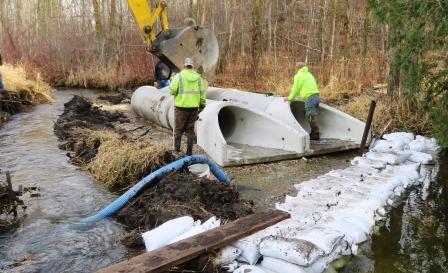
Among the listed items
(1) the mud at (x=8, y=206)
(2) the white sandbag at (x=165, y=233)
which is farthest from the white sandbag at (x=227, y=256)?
(1) the mud at (x=8, y=206)

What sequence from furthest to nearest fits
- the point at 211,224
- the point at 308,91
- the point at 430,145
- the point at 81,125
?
1. the point at 81,125
2. the point at 308,91
3. the point at 430,145
4. the point at 211,224

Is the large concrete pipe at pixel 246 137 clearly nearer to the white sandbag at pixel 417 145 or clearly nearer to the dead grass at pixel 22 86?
the white sandbag at pixel 417 145

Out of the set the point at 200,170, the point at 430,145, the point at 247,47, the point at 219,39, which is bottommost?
the point at 200,170

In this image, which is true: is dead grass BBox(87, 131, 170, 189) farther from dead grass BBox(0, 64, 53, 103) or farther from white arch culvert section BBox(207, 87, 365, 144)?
dead grass BBox(0, 64, 53, 103)

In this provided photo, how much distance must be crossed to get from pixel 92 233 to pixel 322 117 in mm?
6477

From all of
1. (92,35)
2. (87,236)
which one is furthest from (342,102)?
(92,35)

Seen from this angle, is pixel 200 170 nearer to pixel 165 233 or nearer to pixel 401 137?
pixel 165 233

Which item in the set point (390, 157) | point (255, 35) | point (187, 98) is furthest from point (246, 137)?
point (255, 35)

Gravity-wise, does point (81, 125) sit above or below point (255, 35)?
below

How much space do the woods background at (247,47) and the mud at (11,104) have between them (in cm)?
622

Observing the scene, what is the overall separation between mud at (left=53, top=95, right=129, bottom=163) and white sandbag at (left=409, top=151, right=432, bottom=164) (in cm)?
594

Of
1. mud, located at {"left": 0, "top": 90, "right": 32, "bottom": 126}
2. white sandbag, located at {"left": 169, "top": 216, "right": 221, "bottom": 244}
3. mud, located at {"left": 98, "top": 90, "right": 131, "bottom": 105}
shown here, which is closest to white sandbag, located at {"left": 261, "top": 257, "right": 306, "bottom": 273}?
white sandbag, located at {"left": 169, "top": 216, "right": 221, "bottom": 244}

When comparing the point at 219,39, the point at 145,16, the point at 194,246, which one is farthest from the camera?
the point at 219,39

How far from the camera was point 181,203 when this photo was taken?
18.9 feet
